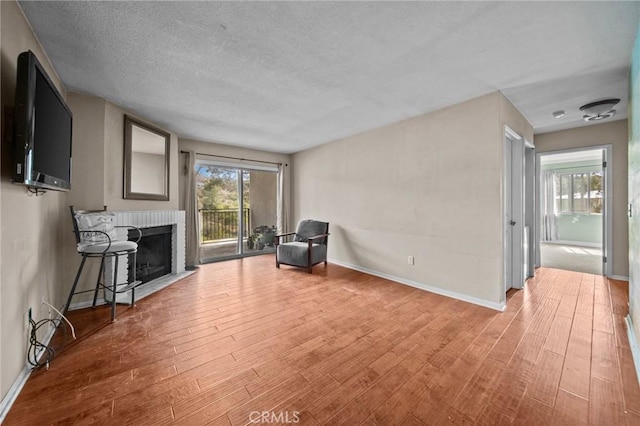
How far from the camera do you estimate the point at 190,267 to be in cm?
447

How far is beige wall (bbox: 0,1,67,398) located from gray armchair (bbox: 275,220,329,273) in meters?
2.93

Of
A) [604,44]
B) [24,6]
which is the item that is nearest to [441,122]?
[604,44]

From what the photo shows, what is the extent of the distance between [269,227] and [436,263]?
157 inches

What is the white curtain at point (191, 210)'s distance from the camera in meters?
4.55

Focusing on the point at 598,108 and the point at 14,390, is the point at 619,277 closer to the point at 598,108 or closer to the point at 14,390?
the point at 598,108

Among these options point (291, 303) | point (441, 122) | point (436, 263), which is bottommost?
point (291, 303)

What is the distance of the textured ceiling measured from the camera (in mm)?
1568

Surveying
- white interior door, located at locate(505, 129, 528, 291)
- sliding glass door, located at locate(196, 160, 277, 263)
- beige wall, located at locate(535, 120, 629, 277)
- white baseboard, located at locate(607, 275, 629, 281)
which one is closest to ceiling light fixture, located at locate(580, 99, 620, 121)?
white interior door, located at locate(505, 129, 528, 291)

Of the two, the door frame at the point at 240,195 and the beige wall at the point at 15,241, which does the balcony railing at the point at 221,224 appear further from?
the beige wall at the point at 15,241

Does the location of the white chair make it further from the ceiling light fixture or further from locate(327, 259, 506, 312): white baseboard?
the ceiling light fixture

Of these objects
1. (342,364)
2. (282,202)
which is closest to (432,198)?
(342,364)

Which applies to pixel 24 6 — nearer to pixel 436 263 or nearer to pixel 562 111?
pixel 436 263

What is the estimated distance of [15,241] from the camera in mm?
1541

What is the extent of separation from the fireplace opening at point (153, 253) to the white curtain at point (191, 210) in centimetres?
55
